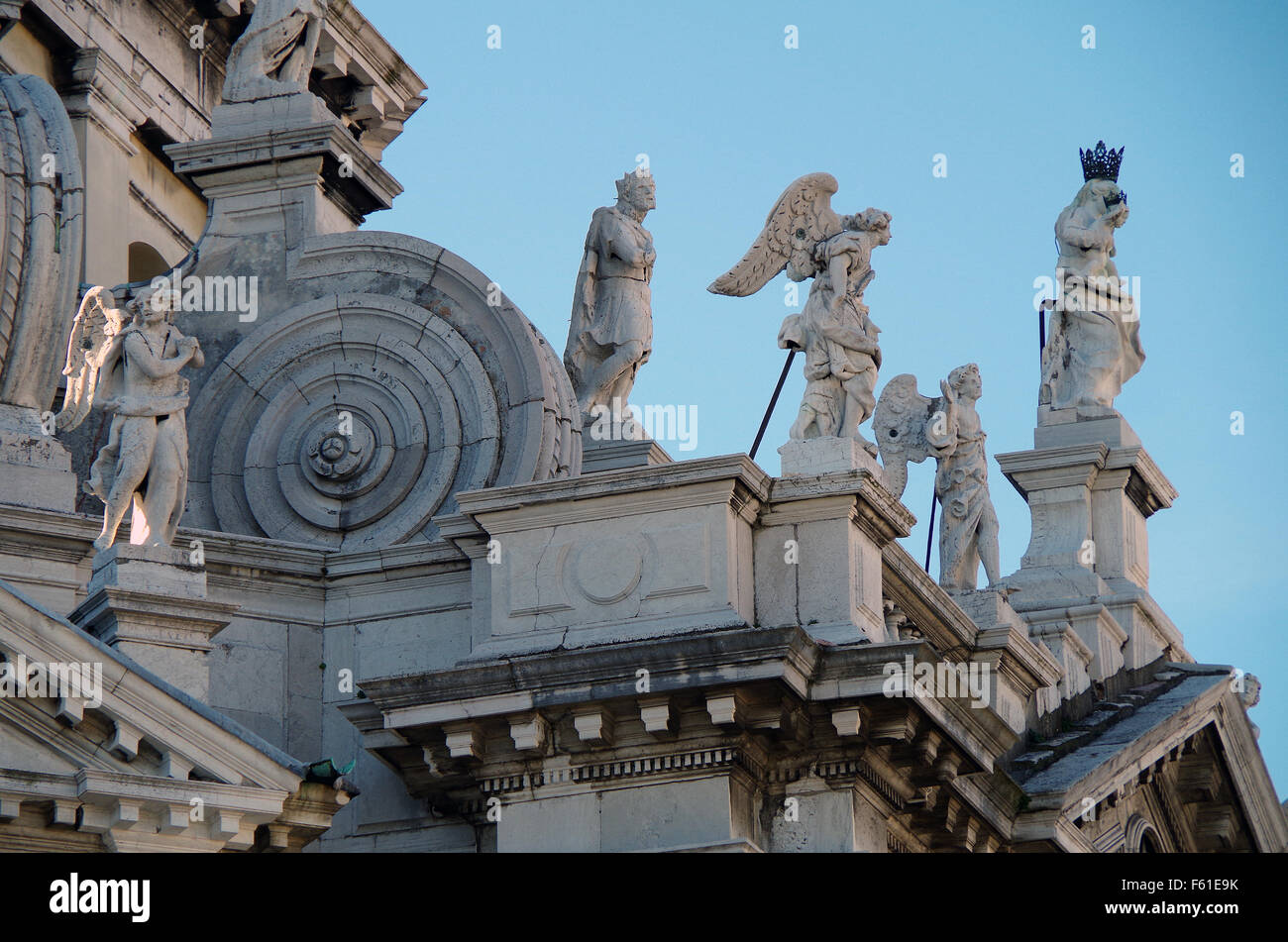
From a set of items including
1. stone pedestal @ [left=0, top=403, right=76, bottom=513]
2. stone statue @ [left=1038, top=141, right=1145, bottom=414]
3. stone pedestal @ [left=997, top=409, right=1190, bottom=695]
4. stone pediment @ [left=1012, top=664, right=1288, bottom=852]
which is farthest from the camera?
stone statue @ [left=1038, top=141, right=1145, bottom=414]

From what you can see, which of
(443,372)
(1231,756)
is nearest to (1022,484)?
(1231,756)

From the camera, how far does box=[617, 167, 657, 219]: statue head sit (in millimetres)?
33500

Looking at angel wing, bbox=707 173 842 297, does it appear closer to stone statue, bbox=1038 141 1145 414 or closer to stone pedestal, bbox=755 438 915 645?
stone pedestal, bbox=755 438 915 645

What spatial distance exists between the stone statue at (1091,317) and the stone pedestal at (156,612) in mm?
14894

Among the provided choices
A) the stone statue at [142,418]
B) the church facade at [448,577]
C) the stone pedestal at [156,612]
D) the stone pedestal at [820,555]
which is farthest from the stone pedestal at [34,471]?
the stone pedestal at [820,555]

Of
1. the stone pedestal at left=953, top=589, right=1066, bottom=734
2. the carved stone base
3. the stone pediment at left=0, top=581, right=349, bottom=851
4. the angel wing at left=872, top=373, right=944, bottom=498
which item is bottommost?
the stone pediment at left=0, top=581, right=349, bottom=851

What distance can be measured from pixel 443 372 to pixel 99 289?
4.09 meters

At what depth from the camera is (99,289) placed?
2962cm

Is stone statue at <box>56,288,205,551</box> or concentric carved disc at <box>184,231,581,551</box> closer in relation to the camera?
stone statue at <box>56,288,205,551</box>

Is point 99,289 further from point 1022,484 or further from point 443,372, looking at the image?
point 1022,484

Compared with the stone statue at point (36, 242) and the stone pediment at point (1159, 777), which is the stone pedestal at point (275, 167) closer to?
the stone statue at point (36, 242)

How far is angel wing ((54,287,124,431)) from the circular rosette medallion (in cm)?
328

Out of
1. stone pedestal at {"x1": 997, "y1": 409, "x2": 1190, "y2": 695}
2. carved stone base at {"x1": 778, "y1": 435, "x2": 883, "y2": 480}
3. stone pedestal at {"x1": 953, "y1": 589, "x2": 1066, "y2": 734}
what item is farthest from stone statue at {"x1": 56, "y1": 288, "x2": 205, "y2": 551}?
stone pedestal at {"x1": 997, "y1": 409, "x2": 1190, "y2": 695}

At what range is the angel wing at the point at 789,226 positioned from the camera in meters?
31.8
